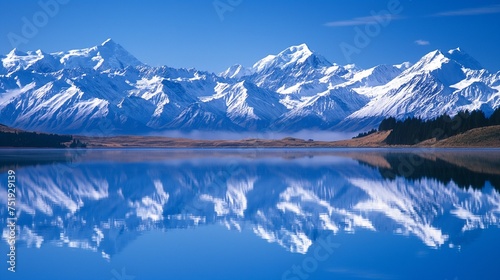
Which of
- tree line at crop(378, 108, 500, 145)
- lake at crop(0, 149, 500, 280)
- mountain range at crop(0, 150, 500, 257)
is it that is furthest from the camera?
tree line at crop(378, 108, 500, 145)

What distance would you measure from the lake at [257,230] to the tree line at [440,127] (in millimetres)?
116815

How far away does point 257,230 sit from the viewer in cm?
3077

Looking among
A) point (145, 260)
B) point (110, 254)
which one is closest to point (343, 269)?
point (145, 260)

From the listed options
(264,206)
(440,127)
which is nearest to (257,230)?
(264,206)

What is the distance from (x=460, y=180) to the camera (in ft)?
178

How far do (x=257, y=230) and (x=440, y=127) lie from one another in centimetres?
14854

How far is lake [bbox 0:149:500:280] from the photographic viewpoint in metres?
23.2

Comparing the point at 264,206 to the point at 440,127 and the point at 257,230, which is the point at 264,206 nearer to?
the point at 257,230

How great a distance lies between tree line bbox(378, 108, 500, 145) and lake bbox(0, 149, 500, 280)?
116815 millimetres

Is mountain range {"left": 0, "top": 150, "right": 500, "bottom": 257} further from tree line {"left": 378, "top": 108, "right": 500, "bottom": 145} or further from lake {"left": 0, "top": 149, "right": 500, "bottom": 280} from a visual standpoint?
tree line {"left": 378, "top": 108, "right": 500, "bottom": 145}

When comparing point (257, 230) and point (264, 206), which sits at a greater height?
point (264, 206)

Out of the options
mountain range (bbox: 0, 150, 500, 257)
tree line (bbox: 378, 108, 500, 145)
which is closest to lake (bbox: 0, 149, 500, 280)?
mountain range (bbox: 0, 150, 500, 257)

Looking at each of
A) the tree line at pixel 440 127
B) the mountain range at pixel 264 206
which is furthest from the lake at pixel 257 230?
the tree line at pixel 440 127

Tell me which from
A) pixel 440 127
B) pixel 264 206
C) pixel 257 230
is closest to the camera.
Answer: pixel 257 230
